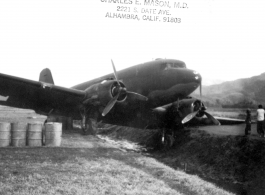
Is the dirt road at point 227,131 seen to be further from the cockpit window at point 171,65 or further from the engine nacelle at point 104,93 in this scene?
the engine nacelle at point 104,93

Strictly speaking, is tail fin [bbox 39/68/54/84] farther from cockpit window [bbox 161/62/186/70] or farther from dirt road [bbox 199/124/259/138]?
dirt road [bbox 199/124/259/138]

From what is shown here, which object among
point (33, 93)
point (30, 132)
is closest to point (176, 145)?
point (30, 132)

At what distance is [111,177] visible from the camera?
235 inches

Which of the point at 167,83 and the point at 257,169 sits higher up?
the point at 167,83

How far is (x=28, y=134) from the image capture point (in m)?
9.97

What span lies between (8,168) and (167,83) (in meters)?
7.79

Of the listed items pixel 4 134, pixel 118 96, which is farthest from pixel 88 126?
pixel 4 134

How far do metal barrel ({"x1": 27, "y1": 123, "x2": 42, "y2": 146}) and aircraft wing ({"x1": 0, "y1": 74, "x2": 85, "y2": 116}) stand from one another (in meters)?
2.49

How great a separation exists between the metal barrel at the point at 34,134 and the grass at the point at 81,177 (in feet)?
5.34

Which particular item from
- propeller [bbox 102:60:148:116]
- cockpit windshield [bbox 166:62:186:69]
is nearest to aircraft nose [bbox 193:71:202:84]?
cockpit windshield [bbox 166:62:186:69]

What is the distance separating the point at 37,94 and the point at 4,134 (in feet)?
15.3

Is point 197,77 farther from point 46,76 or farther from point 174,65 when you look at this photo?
point 46,76

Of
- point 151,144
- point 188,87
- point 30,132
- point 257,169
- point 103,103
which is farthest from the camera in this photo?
point 151,144

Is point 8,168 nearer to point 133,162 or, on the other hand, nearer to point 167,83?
point 133,162
